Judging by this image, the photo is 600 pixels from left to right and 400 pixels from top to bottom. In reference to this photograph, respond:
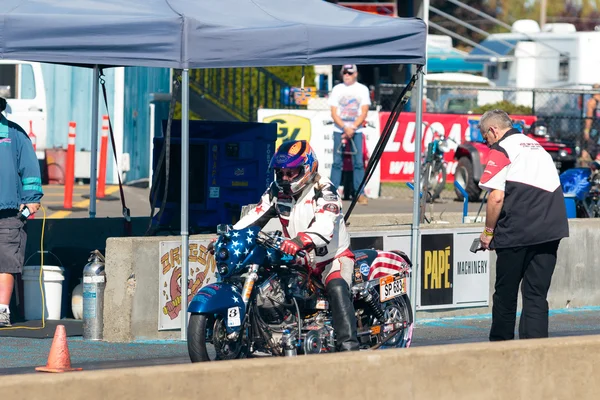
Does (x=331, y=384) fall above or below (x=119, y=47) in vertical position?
below

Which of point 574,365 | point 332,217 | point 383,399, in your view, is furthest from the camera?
point 332,217

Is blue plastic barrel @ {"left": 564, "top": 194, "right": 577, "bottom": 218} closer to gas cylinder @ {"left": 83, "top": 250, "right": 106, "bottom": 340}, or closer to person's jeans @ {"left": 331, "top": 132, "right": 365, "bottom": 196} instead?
person's jeans @ {"left": 331, "top": 132, "right": 365, "bottom": 196}

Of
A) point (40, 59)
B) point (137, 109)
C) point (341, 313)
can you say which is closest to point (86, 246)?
point (40, 59)

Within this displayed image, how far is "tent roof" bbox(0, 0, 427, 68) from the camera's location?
886cm

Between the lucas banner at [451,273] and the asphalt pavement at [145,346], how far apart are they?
7.2 inches

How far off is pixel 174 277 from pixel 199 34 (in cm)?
200

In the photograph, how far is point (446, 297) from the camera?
37.2 feet

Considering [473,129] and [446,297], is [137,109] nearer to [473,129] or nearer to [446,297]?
[473,129]

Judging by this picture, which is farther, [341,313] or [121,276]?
[121,276]

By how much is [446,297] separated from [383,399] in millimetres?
5379

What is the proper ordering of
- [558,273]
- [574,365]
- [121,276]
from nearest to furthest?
[574,365]
[121,276]
[558,273]

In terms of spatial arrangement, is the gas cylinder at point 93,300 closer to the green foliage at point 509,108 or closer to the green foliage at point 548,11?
the green foliage at point 509,108

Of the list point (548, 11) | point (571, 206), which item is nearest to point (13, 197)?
point (571, 206)

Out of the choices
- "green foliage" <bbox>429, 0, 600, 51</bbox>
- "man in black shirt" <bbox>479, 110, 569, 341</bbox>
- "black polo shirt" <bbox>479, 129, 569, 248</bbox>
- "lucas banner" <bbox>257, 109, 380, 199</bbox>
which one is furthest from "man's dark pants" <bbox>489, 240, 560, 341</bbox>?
"green foliage" <bbox>429, 0, 600, 51</bbox>
